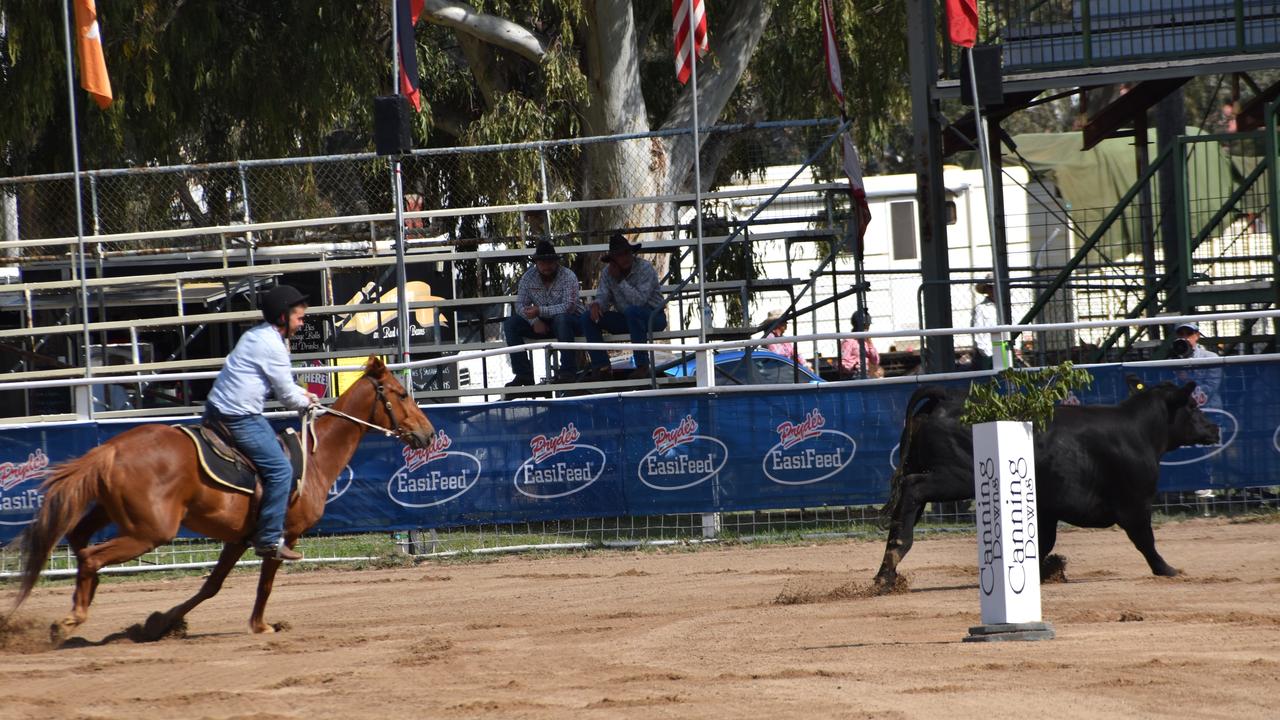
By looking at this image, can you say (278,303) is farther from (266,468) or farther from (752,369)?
(752,369)

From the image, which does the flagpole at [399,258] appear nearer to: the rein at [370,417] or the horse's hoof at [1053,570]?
the rein at [370,417]

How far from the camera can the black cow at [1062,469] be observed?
1165 cm

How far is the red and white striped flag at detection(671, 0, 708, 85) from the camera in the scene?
61.6 ft

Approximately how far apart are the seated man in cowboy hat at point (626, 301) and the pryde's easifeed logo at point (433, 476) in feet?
9.45

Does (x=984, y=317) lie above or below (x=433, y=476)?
above

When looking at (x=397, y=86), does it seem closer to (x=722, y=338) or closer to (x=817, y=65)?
(x=722, y=338)

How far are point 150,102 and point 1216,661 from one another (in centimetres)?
1857

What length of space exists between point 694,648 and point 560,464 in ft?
20.2

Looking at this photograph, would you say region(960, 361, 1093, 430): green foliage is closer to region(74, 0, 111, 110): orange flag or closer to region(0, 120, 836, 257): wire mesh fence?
region(0, 120, 836, 257): wire mesh fence

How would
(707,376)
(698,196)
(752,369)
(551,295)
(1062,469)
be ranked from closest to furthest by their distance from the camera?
(1062,469)
(707,376)
(698,196)
(551,295)
(752,369)

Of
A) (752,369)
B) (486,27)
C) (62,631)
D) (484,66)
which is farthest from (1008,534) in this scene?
(484,66)

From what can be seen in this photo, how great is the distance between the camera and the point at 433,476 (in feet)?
50.8

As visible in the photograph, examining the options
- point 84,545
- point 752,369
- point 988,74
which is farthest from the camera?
point 752,369

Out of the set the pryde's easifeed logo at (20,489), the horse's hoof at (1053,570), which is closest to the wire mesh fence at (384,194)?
the pryde's easifeed logo at (20,489)
